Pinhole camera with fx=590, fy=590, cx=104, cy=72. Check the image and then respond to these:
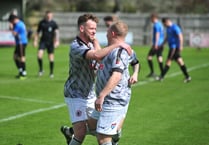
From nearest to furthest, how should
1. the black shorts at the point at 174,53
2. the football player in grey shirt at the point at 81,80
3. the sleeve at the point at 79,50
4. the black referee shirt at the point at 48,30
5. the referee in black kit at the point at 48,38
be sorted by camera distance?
the sleeve at the point at 79,50 → the football player in grey shirt at the point at 81,80 → the black shorts at the point at 174,53 → the referee in black kit at the point at 48,38 → the black referee shirt at the point at 48,30

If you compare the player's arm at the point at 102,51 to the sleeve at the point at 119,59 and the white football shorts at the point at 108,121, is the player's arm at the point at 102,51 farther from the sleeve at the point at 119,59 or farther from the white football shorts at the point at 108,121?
the white football shorts at the point at 108,121

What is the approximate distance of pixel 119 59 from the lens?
279 inches

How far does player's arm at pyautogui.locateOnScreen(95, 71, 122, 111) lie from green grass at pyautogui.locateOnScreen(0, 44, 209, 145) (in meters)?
2.82

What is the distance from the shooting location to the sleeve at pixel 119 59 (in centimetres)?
707

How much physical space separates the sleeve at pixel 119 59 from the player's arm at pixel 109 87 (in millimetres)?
62

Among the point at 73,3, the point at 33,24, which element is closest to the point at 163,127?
the point at 33,24

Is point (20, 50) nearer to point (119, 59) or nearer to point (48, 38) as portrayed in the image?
point (48, 38)

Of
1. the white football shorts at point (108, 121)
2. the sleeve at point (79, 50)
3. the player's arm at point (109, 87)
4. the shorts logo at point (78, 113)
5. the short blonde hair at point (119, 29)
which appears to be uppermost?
the short blonde hair at point (119, 29)

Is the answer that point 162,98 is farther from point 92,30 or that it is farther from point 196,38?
point 196,38

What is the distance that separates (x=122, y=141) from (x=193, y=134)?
1.37m

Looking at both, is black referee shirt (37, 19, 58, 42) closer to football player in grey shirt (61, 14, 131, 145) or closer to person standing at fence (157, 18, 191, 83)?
person standing at fence (157, 18, 191, 83)

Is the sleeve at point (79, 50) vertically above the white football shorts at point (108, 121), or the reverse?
the sleeve at point (79, 50)

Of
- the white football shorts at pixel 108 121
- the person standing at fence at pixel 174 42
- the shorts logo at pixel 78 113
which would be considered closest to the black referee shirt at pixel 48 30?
the person standing at fence at pixel 174 42

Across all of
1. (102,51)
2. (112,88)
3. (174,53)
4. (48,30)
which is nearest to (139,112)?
(102,51)
